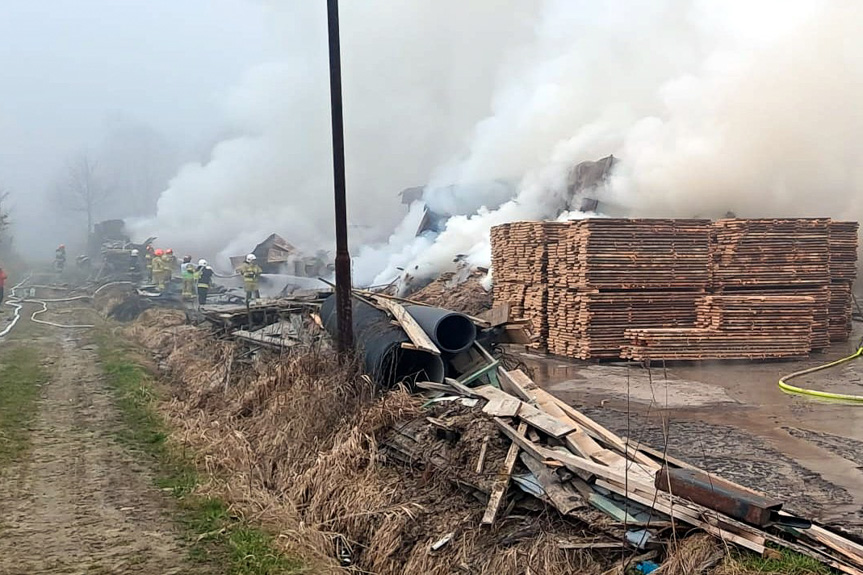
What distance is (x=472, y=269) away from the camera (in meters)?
18.4

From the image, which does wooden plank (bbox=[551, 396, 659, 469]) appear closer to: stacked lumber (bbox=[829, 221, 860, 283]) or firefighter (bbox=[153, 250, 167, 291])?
stacked lumber (bbox=[829, 221, 860, 283])

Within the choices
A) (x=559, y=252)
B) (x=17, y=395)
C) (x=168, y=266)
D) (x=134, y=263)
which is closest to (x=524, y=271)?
(x=559, y=252)

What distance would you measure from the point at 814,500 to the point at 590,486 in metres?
1.70

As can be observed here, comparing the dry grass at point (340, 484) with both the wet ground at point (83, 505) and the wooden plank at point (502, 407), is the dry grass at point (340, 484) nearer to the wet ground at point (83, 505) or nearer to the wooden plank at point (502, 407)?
the wooden plank at point (502, 407)

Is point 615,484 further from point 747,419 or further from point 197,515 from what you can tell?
point 747,419

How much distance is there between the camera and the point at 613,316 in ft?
42.2

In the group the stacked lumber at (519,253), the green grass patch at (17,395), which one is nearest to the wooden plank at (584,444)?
the green grass patch at (17,395)

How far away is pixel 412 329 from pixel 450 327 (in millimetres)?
635

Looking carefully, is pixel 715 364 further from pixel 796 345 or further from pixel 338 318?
pixel 338 318

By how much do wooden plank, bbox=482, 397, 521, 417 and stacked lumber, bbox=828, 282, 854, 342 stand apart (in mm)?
10836

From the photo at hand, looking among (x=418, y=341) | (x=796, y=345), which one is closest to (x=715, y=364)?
(x=796, y=345)

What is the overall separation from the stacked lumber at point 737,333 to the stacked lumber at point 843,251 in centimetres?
229

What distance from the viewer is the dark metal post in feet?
25.8

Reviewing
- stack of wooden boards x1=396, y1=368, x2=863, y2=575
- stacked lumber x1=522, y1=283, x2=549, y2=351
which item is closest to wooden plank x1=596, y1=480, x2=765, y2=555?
stack of wooden boards x1=396, y1=368, x2=863, y2=575
